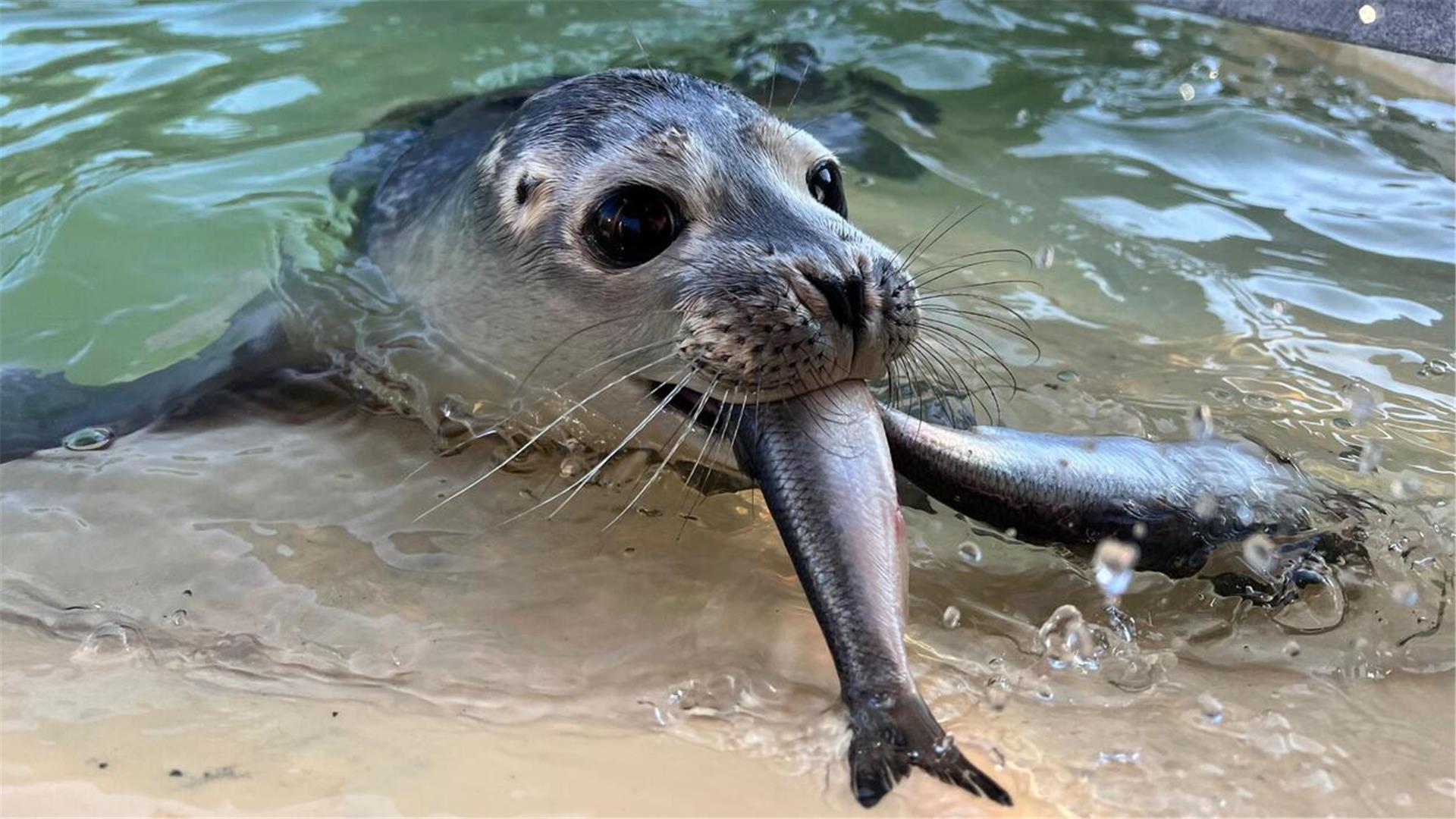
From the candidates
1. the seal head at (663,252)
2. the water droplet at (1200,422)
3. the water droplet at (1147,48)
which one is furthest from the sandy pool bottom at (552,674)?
the water droplet at (1147,48)

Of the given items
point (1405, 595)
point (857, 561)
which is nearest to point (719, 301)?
point (857, 561)

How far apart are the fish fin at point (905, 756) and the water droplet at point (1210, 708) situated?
0.45 metres

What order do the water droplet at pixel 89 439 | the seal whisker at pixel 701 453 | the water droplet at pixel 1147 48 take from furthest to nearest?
1. the water droplet at pixel 1147 48
2. the water droplet at pixel 89 439
3. the seal whisker at pixel 701 453

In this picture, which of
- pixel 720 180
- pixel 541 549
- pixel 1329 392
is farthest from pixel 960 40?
pixel 541 549

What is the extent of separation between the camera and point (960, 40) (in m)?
5.93

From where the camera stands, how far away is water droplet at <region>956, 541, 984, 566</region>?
7.89 ft

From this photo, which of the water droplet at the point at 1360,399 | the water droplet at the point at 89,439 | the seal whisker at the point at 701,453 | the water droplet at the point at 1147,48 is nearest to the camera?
the seal whisker at the point at 701,453

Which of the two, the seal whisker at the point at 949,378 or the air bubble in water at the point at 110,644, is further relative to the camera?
the seal whisker at the point at 949,378

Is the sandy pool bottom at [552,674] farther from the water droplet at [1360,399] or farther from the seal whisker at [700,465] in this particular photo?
the water droplet at [1360,399]

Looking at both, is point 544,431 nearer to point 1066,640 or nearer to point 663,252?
point 663,252

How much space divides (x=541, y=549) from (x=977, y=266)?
204cm

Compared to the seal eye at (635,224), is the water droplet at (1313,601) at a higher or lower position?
lower

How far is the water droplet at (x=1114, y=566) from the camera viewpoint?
222 centimetres

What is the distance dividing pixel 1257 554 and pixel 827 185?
3.84 ft
